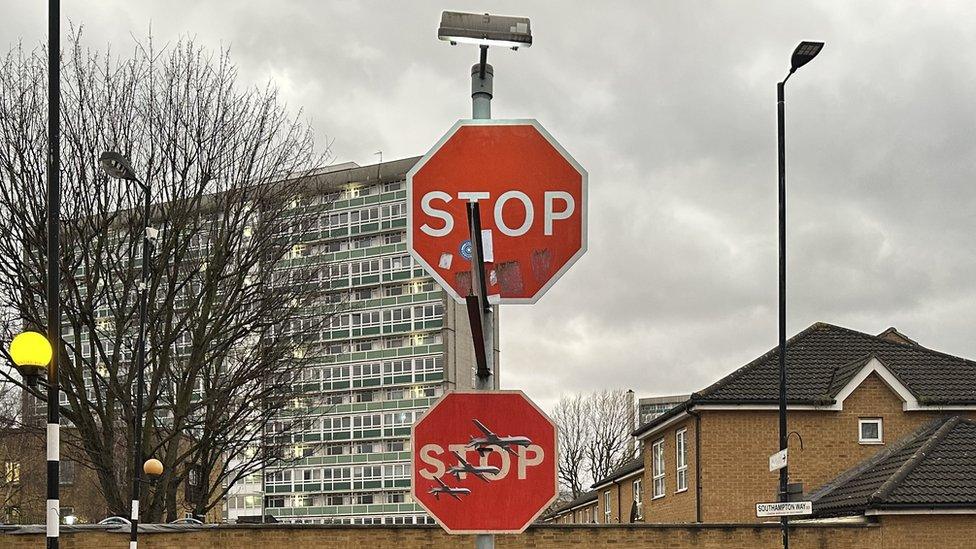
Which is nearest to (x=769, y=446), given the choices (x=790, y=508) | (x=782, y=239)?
(x=782, y=239)

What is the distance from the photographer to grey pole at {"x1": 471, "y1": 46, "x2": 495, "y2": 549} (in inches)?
152

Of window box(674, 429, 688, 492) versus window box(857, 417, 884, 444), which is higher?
window box(857, 417, 884, 444)

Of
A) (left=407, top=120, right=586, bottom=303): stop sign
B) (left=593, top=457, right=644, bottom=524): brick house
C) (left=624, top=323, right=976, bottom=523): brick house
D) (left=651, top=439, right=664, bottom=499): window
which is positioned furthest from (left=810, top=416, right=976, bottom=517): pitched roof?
(left=407, top=120, right=586, bottom=303): stop sign

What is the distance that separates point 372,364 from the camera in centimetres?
9925

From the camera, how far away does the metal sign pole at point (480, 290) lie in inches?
150

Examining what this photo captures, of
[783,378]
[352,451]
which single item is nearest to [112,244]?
[783,378]

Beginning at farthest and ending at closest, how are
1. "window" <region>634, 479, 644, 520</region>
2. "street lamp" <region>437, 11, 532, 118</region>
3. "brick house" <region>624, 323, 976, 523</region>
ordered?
"window" <region>634, 479, 644, 520</region>, "brick house" <region>624, 323, 976, 523</region>, "street lamp" <region>437, 11, 532, 118</region>

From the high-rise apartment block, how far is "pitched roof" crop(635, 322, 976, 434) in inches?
2463

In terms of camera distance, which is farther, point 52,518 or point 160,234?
point 160,234

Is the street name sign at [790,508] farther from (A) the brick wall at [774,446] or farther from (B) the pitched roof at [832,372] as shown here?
(A) the brick wall at [774,446]

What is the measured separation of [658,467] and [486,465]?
32.6 meters

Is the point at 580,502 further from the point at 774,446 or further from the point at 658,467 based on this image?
the point at 774,446

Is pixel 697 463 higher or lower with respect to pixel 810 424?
lower

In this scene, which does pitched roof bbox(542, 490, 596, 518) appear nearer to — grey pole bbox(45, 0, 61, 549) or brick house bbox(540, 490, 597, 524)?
brick house bbox(540, 490, 597, 524)
